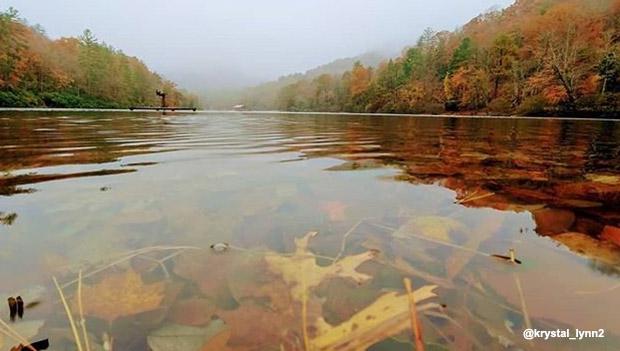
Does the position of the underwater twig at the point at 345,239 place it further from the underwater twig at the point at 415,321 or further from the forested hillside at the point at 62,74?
the forested hillside at the point at 62,74

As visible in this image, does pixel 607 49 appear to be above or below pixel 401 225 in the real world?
above

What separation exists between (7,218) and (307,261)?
1.87 metres

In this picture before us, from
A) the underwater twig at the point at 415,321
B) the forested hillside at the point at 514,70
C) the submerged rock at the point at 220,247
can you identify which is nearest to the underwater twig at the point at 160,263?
the submerged rock at the point at 220,247

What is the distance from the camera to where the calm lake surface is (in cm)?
103

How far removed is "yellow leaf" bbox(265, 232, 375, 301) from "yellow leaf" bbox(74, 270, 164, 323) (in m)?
0.48

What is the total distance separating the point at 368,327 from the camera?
1.04 metres

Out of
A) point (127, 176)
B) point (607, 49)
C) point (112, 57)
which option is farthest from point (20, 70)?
point (607, 49)

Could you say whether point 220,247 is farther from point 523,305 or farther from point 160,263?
point 523,305

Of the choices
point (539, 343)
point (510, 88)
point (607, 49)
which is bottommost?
point (539, 343)

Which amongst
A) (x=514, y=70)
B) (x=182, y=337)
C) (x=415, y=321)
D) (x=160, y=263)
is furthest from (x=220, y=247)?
(x=514, y=70)

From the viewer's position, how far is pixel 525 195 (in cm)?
263

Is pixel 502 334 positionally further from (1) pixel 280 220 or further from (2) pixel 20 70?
(2) pixel 20 70

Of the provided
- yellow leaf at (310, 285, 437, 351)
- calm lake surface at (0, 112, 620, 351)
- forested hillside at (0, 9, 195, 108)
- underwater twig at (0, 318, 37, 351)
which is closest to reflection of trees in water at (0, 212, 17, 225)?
calm lake surface at (0, 112, 620, 351)

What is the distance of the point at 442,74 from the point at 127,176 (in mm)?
69247
